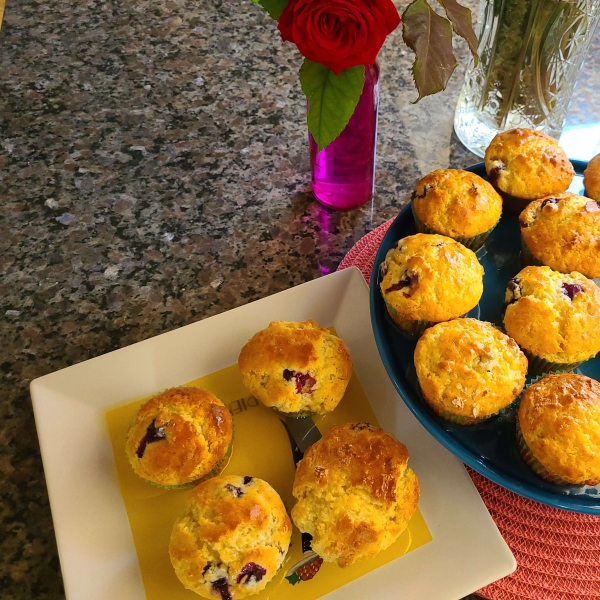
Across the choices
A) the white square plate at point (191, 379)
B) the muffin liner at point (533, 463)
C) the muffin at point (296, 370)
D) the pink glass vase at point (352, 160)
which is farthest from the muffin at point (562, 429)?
the pink glass vase at point (352, 160)

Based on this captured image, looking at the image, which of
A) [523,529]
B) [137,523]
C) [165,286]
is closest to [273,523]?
[137,523]

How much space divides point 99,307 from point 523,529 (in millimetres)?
789

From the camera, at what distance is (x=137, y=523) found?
76 centimetres

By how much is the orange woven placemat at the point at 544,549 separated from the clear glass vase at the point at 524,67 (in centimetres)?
73

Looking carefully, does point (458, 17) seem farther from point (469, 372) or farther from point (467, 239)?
point (469, 372)

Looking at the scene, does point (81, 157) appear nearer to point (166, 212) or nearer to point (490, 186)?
point (166, 212)

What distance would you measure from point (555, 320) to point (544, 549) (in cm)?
31

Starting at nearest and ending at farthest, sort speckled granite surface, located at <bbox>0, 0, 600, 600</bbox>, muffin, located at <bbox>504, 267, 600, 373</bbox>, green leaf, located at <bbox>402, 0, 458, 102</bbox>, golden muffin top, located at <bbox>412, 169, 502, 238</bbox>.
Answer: green leaf, located at <bbox>402, 0, 458, 102</bbox> < muffin, located at <bbox>504, 267, 600, 373</bbox> < golden muffin top, located at <bbox>412, 169, 502, 238</bbox> < speckled granite surface, located at <bbox>0, 0, 600, 600</bbox>

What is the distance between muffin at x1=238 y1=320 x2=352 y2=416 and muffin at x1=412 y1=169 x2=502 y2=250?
10.1 inches

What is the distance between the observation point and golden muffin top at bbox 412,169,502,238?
2.87 ft

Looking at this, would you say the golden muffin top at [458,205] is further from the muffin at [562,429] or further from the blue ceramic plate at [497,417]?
the muffin at [562,429]

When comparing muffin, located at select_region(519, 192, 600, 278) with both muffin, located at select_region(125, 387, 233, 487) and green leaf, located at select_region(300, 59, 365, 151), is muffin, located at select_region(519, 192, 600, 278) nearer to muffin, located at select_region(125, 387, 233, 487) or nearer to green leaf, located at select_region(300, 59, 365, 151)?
green leaf, located at select_region(300, 59, 365, 151)

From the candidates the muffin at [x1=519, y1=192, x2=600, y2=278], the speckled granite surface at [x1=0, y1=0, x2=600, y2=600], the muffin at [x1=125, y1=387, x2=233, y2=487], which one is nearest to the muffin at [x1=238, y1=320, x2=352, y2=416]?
the muffin at [x1=125, y1=387, x2=233, y2=487]

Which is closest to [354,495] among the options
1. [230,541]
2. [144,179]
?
[230,541]
